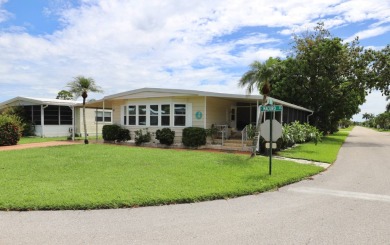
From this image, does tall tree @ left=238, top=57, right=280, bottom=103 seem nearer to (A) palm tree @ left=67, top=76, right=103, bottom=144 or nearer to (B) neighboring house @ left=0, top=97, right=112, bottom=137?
(A) palm tree @ left=67, top=76, right=103, bottom=144

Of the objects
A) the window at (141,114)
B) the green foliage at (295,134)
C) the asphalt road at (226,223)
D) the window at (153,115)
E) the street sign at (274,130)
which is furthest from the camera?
the window at (141,114)

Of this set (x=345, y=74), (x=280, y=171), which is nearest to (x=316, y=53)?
(x=345, y=74)

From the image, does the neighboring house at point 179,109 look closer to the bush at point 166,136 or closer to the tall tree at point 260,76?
the bush at point 166,136

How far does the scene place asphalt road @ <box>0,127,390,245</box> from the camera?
4.10m

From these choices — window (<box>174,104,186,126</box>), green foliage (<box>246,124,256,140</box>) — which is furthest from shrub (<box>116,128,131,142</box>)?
green foliage (<box>246,124,256,140</box>)

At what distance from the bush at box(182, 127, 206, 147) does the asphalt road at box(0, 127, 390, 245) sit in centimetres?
864

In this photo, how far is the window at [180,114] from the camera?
647 inches

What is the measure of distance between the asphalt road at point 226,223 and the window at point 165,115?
10.8 m

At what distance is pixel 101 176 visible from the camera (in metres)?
7.70

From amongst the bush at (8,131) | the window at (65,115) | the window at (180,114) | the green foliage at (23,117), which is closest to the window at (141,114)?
the window at (180,114)

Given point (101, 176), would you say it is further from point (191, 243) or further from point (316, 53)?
point (316, 53)

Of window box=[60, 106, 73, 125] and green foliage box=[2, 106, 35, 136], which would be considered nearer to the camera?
green foliage box=[2, 106, 35, 136]

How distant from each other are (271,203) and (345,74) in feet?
81.0

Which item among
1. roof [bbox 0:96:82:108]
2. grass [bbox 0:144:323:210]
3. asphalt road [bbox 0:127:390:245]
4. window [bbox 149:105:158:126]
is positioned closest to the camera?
asphalt road [bbox 0:127:390:245]
